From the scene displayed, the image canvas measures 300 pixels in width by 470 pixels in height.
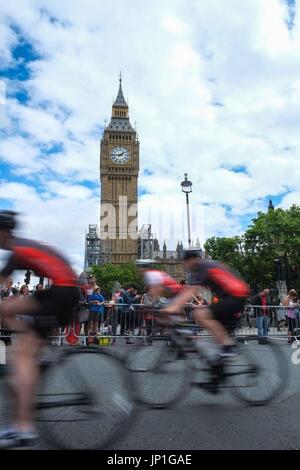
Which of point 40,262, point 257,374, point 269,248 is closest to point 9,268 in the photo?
point 40,262

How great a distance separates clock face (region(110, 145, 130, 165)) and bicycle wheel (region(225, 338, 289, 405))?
12854cm

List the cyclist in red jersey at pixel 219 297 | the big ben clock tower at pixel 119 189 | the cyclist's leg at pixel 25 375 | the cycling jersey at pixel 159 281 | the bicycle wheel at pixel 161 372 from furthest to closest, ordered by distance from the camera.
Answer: the big ben clock tower at pixel 119 189, the cycling jersey at pixel 159 281, the cyclist in red jersey at pixel 219 297, the bicycle wheel at pixel 161 372, the cyclist's leg at pixel 25 375

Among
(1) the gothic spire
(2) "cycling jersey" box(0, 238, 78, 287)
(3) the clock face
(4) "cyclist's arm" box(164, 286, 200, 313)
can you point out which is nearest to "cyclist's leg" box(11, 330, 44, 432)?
(2) "cycling jersey" box(0, 238, 78, 287)

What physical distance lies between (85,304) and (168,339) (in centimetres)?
728

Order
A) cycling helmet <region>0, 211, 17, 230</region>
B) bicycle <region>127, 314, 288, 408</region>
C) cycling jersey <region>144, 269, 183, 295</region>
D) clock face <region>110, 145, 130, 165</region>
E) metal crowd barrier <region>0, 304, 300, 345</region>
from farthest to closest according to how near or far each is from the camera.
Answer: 1. clock face <region>110, 145, 130, 165</region>
2. metal crowd barrier <region>0, 304, 300, 345</region>
3. cycling jersey <region>144, 269, 183, 295</region>
4. bicycle <region>127, 314, 288, 408</region>
5. cycling helmet <region>0, 211, 17, 230</region>

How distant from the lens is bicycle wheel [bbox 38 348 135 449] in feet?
11.8

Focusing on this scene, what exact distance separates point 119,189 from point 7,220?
12722cm

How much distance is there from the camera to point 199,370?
4844mm

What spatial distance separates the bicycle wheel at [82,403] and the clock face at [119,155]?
129734 mm

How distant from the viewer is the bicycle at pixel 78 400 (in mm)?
3566

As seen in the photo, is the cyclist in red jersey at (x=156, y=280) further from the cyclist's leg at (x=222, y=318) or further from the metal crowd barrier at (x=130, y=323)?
the metal crowd barrier at (x=130, y=323)

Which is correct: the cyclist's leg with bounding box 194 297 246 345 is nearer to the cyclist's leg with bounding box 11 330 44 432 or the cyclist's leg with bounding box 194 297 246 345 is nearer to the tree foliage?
the cyclist's leg with bounding box 11 330 44 432

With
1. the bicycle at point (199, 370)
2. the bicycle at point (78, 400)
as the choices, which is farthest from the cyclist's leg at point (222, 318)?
the bicycle at point (78, 400)

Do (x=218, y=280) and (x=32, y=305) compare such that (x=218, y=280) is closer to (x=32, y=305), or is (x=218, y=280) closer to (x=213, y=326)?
(x=213, y=326)
